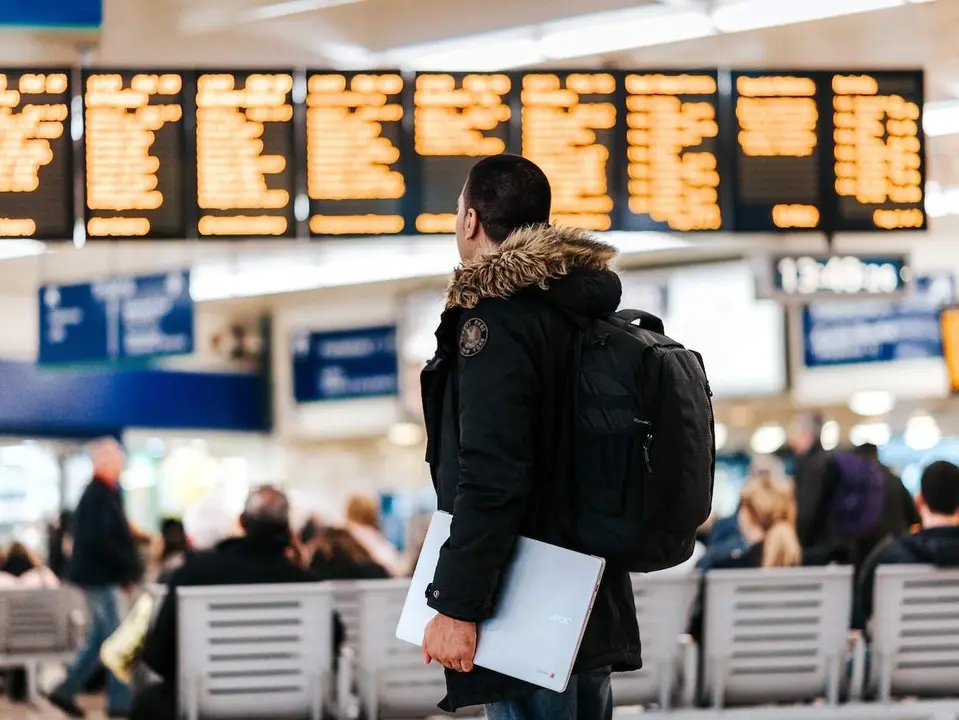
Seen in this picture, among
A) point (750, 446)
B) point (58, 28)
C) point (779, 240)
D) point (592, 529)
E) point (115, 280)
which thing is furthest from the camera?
point (750, 446)

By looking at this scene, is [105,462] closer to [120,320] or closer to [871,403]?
[120,320]

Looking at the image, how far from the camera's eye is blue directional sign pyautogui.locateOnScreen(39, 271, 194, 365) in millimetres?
11227

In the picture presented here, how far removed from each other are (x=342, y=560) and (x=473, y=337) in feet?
16.7

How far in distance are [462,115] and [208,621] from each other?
263 cm

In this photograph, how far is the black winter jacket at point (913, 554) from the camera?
6.07 meters

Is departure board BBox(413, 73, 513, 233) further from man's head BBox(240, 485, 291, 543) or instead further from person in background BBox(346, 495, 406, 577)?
person in background BBox(346, 495, 406, 577)

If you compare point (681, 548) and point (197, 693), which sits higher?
point (681, 548)

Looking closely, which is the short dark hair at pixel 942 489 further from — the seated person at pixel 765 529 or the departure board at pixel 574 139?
the departure board at pixel 574 139

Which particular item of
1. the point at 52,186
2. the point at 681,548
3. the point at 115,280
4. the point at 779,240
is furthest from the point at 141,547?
the point at 681,548

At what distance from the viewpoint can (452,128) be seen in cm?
695

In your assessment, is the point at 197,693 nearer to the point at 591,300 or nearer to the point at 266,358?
the point at 591,300

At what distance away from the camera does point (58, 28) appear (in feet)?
21.8

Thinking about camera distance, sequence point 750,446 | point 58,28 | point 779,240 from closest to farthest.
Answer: point 58,28
point 779,240
point 750,446

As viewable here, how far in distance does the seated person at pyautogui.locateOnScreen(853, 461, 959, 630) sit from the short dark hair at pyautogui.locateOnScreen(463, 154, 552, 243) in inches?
147
